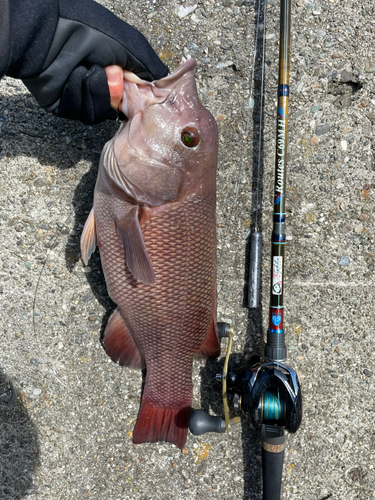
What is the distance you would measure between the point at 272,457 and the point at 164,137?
146 centimetres

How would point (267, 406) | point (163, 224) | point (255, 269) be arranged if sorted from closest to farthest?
point (163, 224)
point (267, 406)
point (255, 269)

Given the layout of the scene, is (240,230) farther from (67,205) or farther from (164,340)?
(67,205)

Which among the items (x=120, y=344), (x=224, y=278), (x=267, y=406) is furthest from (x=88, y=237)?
(x=267, y=406)

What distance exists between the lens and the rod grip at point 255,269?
1.75 m

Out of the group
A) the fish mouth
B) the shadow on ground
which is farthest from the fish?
the shadow on ground

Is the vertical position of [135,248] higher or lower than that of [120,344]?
higher

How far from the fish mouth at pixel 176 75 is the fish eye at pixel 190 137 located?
0.18 m

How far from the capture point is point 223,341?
6.13 feet

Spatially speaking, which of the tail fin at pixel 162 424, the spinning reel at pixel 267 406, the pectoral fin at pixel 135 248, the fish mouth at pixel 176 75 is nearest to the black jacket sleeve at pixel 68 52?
the fish mouth at pixel 176 75

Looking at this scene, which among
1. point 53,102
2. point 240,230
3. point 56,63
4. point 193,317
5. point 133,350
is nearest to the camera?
point 56,63

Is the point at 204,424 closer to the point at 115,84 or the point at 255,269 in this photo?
the point at 255,269

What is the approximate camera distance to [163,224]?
1419 millimetres

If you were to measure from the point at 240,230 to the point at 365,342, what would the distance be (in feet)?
2.89

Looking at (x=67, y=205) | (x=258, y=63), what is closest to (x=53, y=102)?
(x=67, y=205)
